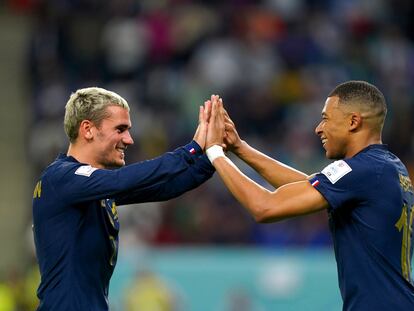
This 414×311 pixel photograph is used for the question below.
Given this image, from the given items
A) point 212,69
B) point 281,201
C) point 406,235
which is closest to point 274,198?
point 281,201

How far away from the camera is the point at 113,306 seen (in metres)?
12.1

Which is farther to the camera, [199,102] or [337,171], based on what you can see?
[199,102]

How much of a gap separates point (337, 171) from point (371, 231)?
1.24 feet

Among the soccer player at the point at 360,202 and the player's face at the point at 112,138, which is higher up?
the player's face at the point at 112,138

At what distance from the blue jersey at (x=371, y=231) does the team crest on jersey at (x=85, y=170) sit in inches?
48.6

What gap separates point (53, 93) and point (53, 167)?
28.6 feet

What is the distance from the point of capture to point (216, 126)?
22.1 ft

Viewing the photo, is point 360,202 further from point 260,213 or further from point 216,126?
point 216,126

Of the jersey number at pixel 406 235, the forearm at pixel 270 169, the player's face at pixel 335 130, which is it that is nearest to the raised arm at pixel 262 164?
the forearm at pixel 270 169

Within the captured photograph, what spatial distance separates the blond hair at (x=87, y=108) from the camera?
21.0 ft

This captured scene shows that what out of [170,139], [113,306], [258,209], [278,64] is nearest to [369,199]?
[258,209]

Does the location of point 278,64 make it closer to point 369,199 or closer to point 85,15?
point 85,15

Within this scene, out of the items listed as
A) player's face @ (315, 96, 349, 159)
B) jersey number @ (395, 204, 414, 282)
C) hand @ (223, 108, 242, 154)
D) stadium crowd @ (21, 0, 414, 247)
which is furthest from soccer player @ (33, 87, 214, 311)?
stadium crowd @ (21, 0, 414, 247)

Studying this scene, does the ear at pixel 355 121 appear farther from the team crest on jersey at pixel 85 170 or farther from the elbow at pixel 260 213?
the team crest on jersey at pixel 85 170
